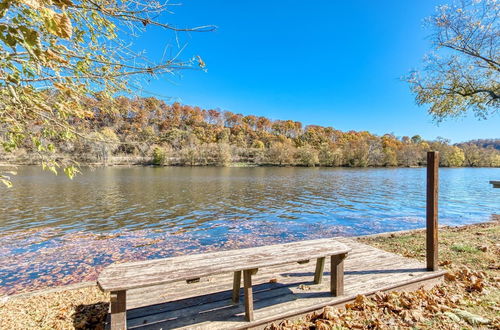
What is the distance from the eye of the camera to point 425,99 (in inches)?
443

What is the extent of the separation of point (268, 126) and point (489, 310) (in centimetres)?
14871

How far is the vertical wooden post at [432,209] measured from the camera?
14.1 feet

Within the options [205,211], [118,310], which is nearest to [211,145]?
[205,211]

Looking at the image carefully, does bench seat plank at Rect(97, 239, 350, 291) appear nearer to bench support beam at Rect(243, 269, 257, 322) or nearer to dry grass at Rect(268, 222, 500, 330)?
bench support beam at Rect(243, 269, 257, 322)

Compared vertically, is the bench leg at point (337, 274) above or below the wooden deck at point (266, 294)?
above

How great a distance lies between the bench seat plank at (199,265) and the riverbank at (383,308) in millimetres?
808

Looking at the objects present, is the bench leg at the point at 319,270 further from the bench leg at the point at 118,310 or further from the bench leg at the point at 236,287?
the bench leg at the point at 118,310

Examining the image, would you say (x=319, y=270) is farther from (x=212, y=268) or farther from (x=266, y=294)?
(x=212, y=268)

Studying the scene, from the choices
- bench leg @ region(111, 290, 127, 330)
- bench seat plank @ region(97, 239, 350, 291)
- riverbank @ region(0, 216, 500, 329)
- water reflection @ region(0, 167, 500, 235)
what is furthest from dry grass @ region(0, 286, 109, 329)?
water reflection @ region(0, 167, 500, 235)

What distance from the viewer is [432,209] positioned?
172 inches

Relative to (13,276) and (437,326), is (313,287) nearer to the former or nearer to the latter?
(437,326)

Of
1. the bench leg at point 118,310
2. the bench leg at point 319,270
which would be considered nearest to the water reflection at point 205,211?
the bench leg at point 319,270

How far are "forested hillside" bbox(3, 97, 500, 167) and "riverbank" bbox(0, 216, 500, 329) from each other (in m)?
2.28

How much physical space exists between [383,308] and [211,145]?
3162 inches
